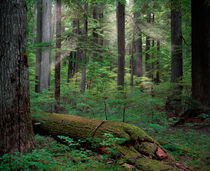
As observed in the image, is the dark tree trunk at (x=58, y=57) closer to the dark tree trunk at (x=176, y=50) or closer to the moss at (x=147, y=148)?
the moss at (x=147, y=148)

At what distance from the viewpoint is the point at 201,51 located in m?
6.62

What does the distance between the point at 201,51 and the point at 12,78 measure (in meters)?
7.20

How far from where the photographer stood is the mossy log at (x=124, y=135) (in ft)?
10.9

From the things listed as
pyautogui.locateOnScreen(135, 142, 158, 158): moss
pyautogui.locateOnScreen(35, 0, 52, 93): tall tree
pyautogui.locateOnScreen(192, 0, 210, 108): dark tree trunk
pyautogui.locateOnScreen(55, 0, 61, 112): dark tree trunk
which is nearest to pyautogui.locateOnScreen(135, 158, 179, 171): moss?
pyautogui.locateOnScreen(135, 142, 158, 158): moss

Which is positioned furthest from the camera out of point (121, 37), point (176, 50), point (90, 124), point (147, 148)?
point (121, 37)

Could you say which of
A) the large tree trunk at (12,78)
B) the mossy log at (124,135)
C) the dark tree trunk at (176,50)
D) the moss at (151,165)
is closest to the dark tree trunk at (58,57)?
the mossy log at (124,135)

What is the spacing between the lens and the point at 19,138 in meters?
3.23

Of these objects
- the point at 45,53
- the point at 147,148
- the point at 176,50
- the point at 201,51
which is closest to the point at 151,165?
the point at 147,148

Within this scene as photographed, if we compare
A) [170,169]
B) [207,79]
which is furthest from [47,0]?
[170,169]

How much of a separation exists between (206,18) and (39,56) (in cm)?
1083

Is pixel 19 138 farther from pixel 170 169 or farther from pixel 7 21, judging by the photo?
pixel 170 169

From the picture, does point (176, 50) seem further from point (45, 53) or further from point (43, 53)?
point (43, 53)

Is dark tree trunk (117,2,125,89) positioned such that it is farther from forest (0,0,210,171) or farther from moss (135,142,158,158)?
moss (135,142,158,158)

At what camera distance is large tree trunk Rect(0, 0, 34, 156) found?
3.11 m
